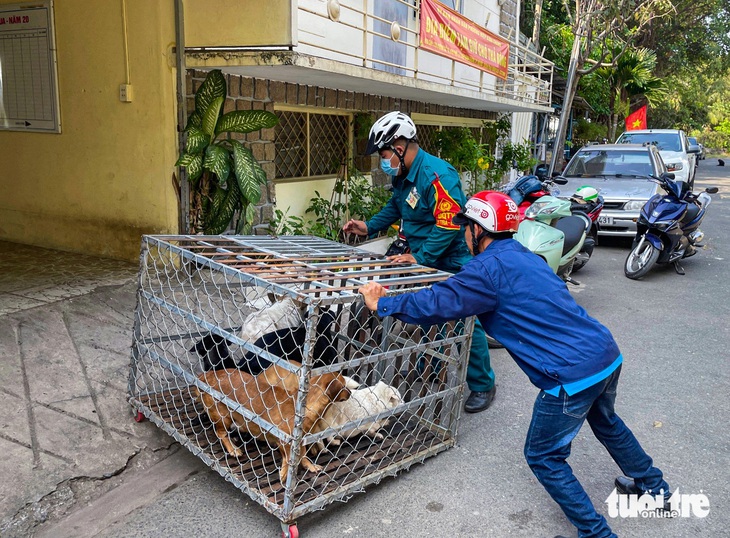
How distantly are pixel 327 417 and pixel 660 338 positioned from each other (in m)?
3.87

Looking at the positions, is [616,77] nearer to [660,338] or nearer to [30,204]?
[660,338]

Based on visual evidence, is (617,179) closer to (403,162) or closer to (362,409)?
(403,162)

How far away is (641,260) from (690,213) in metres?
0.93

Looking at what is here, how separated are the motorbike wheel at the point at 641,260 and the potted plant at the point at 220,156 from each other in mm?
4957

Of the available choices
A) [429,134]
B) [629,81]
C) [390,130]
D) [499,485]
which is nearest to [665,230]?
[429,134]

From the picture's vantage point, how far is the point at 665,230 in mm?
7691

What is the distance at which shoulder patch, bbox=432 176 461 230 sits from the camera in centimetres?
375

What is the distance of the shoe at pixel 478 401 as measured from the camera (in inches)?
156

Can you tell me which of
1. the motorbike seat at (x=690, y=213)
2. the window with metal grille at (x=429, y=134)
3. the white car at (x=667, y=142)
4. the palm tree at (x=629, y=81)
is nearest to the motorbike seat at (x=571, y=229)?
the motorbike seat at (x=690, y=213)

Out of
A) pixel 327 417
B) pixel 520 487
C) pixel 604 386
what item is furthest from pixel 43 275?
pixel 604 386

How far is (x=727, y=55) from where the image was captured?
86.6 feet

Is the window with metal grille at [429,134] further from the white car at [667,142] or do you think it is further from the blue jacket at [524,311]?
the blue jacket at [524,311]

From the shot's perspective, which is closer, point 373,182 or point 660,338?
point 660,338

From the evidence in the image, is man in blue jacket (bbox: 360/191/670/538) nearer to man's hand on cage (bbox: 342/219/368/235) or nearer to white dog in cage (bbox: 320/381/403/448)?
white dog in cage (bbox: 320/381/403/448)
